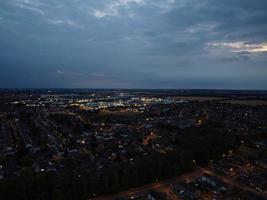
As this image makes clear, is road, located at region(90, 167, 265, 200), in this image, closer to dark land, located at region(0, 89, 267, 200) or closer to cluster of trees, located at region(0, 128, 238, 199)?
dark land, located at region(0, 89, 267, 200)

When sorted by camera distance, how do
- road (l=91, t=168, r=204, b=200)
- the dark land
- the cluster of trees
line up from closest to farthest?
the cluster of trees
the dark land
road (l=91, t=168, r=204, b=200)

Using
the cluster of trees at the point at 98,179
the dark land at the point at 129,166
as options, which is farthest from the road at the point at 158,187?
the cluster of trees at the point at 98,179

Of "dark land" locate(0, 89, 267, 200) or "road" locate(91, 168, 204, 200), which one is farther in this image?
"road" locate(91, 168, 204, 200)

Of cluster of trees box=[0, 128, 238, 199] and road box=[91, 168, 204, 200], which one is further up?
cluster of trees box=[0, 128, 238, 199]

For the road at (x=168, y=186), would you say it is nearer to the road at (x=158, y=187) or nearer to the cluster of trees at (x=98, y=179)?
the road at (x=158, y=187)

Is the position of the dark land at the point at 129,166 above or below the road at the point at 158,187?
above

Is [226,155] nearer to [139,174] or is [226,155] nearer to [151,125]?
[139,174]

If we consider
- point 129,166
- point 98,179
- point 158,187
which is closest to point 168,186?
point 158,187

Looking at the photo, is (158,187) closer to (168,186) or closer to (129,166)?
(168,186)

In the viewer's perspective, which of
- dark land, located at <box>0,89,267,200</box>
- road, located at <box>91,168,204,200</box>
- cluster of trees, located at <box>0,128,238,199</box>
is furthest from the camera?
road, located at <box>91,168,204,200</box>

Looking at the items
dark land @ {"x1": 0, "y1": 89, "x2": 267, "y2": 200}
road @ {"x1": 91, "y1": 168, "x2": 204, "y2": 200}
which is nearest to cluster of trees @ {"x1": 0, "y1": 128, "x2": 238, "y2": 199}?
dark land @ {"x1": 0, "y1": 89, "x2": 267, "y2": 200}

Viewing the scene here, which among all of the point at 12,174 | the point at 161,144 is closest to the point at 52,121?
the point at 161,144
